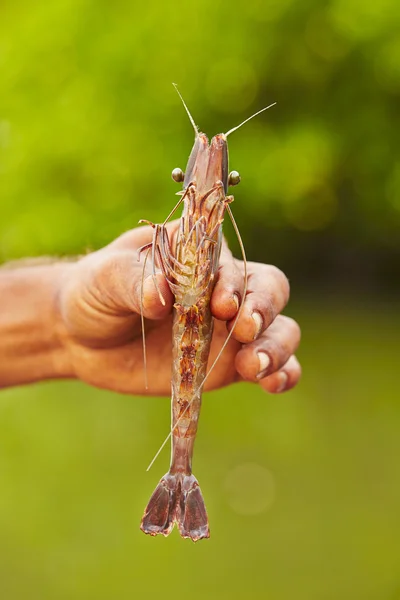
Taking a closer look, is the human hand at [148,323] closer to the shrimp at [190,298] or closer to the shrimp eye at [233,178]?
the shrimp at [190,298]

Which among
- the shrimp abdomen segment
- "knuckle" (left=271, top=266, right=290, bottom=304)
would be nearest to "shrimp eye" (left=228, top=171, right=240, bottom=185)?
"knuckle" (left=271, top=266, right=290, bottom=304)

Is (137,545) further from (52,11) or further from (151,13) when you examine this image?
(52,11)

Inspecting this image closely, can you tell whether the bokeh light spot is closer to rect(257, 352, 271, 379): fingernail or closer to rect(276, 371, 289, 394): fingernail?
rect(276, 371, 289, 394): fingernail

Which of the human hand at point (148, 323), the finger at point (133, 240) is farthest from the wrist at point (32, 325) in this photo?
the finger at point (133, 240)

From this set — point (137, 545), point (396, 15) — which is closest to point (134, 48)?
point (396, 15)

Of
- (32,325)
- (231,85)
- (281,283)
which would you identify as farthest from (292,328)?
(231,85)

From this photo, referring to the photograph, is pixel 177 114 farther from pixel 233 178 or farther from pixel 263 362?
pixel 233 178
